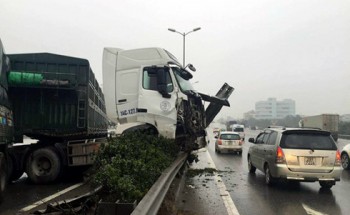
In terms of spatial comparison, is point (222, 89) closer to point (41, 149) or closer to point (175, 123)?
point (175, 123)

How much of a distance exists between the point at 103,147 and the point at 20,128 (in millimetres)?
3739

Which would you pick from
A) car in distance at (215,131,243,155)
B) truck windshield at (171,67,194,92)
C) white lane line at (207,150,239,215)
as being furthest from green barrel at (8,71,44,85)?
car in distance at (215,131,243,155)

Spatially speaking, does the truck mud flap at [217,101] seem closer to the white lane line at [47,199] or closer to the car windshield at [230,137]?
the white lane line at [47,199]

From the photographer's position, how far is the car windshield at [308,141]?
10.5 metres

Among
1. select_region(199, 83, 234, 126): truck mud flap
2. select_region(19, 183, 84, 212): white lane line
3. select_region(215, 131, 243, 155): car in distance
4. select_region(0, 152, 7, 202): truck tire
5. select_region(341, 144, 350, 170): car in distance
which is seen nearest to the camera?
select_region(19, 183, 84, 212): white lane line

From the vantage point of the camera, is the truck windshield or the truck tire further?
the truck windshield

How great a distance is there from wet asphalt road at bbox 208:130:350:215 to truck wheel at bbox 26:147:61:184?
4729 millimetres

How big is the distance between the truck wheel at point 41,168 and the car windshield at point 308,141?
613cm

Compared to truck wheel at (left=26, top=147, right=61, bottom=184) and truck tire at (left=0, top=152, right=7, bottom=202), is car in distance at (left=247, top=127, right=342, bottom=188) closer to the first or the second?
truck wheel at (left=26, top=147, right=61, bottom=184)

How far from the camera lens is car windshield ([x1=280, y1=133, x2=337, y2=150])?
1051cm

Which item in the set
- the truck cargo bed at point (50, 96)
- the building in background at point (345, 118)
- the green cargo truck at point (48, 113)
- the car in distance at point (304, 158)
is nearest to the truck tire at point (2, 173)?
the green cargo truck at point (48, 113)

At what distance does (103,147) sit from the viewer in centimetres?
796

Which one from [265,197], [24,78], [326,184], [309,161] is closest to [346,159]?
[326,184]

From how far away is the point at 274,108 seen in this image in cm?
14438
